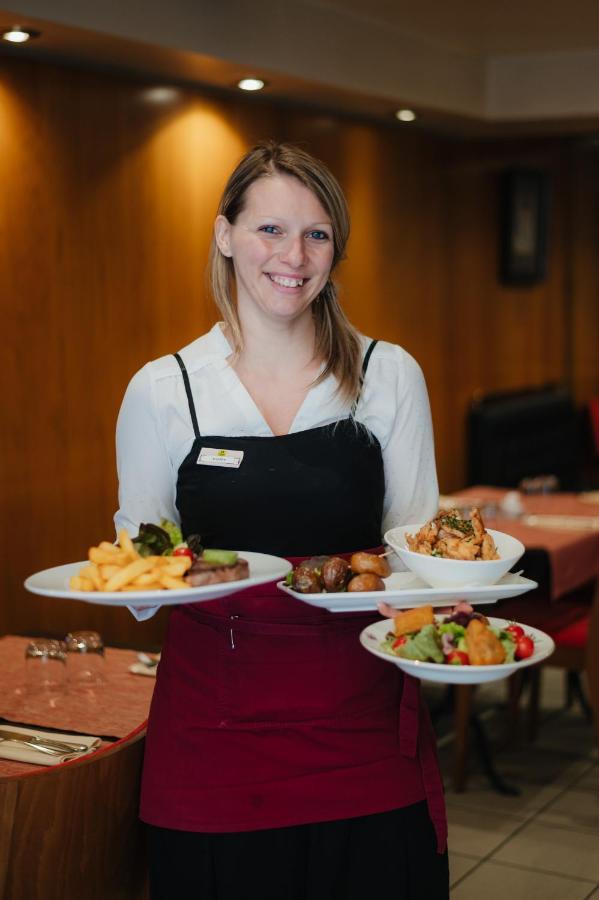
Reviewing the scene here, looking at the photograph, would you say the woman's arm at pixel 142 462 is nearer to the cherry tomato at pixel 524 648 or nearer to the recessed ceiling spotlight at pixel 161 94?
the cherry tomato at pixel 524 648

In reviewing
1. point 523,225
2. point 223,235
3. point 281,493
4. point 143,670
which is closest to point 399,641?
point 281,493

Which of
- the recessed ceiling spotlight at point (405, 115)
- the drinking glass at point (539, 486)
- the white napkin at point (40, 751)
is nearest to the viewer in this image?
the white napkin at point (40, 751)

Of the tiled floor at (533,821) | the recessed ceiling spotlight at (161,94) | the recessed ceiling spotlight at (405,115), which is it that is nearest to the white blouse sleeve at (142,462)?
the tiled floor at (533,821)

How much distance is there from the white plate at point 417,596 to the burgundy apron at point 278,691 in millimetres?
206

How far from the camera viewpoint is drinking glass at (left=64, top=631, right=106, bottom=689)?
271cm

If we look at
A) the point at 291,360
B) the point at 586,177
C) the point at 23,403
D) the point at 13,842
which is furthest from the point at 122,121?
the point at 586,177

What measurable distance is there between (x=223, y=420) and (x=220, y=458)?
78 mm

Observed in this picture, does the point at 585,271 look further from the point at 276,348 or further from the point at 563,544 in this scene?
the point at 276,348

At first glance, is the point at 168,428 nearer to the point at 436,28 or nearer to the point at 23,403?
the point at 23,403

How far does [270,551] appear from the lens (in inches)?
79.4

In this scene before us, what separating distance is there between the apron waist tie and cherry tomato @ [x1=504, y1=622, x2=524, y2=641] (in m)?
0.22

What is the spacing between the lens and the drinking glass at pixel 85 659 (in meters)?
2.71

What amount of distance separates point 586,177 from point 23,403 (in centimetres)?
507

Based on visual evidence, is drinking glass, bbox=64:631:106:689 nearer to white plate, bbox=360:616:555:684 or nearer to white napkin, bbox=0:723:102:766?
white napkin, bbox=0:723:102:766
